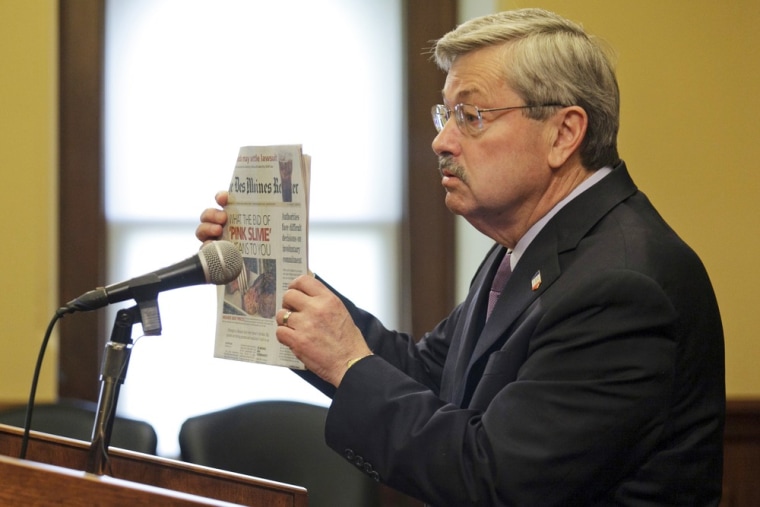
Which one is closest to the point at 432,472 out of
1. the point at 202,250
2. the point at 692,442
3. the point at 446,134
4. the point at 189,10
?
the point at 692,442

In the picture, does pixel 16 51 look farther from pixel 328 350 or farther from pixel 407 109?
pixel 328 350

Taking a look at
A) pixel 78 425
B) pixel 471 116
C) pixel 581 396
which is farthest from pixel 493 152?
pixel 78 425

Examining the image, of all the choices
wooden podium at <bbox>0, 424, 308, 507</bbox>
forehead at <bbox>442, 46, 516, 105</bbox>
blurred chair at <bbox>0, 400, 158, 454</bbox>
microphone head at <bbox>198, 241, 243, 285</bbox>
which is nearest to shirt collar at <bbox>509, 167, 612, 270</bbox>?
forehead at <bbox>442, 46, 516, 105</bbox>

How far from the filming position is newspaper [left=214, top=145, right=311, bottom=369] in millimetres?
1901

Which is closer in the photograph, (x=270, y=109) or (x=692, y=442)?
(x=692, y=442)

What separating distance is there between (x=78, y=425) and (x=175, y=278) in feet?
4.86

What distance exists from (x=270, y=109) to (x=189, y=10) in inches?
21.7

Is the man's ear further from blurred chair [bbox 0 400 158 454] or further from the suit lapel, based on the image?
blurred chair [bbox 0 400 158 454]

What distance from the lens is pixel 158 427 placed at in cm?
396

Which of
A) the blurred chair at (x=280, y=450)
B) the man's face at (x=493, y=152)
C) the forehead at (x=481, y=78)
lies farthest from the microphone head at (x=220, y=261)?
the blurred chair at (x=280, y=450)

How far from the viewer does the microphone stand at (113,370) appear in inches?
62.3

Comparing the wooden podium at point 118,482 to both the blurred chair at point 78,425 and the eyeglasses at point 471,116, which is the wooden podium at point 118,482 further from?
the blurred chair at point 78,425

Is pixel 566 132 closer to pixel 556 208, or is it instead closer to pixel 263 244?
pixel 556 208

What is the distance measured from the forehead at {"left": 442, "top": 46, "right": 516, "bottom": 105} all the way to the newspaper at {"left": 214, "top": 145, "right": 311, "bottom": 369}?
0.37 m
